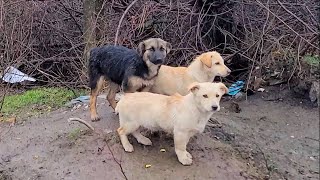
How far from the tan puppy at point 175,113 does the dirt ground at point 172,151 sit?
200 mm

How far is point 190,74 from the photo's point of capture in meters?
6.32

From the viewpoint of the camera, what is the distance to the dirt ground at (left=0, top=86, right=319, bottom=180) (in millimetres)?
5273

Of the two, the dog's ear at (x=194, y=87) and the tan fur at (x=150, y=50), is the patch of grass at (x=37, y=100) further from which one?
the dog's ear at (x=194, y=87)

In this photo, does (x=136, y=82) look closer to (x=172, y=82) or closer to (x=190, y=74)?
(x=172, y=82)

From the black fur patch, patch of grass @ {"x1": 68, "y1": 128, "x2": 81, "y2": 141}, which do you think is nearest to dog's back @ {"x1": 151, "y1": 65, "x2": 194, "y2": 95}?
the black fur patch

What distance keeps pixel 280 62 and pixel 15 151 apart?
4.11m

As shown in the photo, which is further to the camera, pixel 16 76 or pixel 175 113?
pixel 16 76

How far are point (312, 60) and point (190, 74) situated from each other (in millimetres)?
2322

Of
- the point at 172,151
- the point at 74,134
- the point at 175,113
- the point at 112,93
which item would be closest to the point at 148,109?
the point at 175,113

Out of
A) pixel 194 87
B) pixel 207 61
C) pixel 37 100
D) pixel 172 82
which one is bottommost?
pixel 37 100

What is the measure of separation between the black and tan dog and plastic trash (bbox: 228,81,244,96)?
6.49 feet

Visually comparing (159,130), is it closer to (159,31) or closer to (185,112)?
(185,112)

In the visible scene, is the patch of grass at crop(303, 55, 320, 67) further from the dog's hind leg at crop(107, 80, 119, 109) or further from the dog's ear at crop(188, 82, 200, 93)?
the dog's ear at crop(188, 82, 200, 93)

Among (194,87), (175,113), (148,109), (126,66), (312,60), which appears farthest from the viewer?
(312,60)
